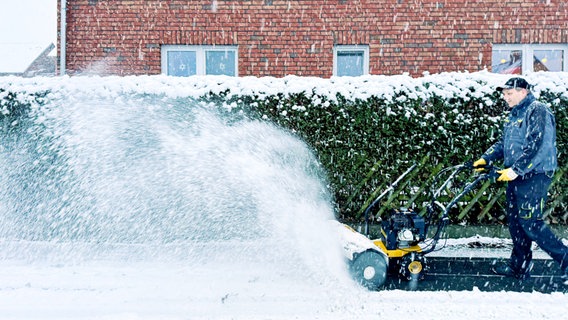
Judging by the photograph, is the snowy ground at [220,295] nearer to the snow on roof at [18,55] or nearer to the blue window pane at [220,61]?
the blue window pane at [220,61]

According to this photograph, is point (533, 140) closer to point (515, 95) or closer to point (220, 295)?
point (515, 95)

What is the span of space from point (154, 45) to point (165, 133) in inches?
143

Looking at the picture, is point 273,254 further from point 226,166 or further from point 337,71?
point 337,71

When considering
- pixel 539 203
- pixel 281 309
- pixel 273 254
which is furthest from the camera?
pixel 273 254

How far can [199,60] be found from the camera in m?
9.22

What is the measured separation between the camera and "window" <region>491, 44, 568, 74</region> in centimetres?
909

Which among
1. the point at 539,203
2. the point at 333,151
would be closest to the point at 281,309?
the point at 539,203

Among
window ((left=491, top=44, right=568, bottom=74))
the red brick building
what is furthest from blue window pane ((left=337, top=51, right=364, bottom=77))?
window ((left=491, top=44, right=568, bottom=74))

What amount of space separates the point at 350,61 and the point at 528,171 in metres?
5.59

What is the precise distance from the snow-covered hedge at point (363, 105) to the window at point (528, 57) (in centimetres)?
344

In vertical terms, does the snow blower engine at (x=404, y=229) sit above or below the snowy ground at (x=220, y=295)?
above

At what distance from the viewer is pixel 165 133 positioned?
5957mm

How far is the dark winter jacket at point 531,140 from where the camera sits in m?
4.05

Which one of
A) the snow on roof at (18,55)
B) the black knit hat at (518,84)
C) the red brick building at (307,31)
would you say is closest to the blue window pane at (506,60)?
the red brick building at (307,31)
